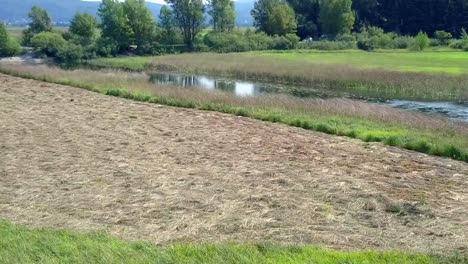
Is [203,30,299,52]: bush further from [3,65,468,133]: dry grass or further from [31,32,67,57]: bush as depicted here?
[3,65,468,133]: dry grass

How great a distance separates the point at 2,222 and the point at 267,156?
485cm

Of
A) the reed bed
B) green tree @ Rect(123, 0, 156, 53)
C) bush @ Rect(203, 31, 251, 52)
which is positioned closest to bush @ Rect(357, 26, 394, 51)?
bush @ Rect(203, 31, 251, 52)

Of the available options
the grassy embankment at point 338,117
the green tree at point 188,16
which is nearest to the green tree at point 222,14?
the green tree at point 188,16

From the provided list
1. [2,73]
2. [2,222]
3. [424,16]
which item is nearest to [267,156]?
[2,222]

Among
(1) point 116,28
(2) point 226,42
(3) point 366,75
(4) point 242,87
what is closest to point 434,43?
(2) point 226,42

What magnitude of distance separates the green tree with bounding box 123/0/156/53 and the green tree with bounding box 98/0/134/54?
27.3 inches

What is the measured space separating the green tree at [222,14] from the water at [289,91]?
28.7 metres

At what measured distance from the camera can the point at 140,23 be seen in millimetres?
56531

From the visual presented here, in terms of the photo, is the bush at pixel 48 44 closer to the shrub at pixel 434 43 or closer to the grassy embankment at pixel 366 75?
the grassy embankment at pixel 366 75

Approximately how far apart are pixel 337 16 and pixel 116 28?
25.6m

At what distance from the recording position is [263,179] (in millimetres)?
8070

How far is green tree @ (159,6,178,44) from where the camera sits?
58.3 m

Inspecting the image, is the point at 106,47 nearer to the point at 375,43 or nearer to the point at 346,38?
the point at 346,38

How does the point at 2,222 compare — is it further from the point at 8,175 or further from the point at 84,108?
the point at 84,108
